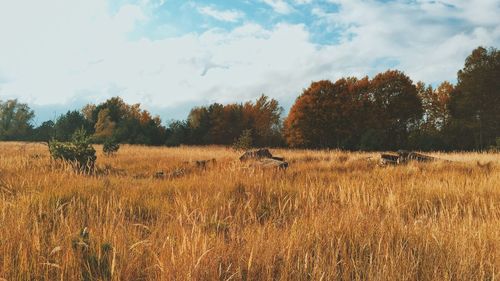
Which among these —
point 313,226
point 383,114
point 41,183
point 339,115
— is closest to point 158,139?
point 339,115

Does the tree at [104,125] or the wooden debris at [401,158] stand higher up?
the tree at [104,125]

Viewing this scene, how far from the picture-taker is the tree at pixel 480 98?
32.8 m

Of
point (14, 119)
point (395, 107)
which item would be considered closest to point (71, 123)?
point (14, 119)

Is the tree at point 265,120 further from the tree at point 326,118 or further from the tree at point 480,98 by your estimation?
the tree at point 480,98

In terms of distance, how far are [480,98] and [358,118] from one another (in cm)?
1070

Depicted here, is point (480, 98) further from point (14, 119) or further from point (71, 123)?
point (14, 119)

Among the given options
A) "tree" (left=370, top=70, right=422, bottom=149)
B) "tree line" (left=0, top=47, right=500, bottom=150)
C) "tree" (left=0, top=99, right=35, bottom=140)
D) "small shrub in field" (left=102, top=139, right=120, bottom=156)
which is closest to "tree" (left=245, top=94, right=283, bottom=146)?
"tree line" (left=0, top=47, right=500, bottom=150)

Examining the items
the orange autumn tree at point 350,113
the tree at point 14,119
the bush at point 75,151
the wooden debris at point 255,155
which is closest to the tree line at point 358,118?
the orange autumn tree at point 350,113

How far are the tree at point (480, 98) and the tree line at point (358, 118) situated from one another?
0.24 feet

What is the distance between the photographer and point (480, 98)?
108 ft

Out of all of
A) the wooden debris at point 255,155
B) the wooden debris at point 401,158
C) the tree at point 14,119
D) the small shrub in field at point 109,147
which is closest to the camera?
the wooden debris at point 401,158

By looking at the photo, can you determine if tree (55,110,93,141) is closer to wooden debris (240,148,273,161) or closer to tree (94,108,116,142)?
tree (94,108,116,142)

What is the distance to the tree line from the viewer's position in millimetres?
33375

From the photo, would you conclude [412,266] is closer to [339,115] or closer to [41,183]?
[41,183]
